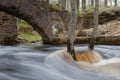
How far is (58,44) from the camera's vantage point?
16641 mm

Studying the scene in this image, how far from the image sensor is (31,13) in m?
15.8

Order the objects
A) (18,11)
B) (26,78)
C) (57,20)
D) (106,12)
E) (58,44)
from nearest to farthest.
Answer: (26,78) < (18,11) < (58,44) < (57,20) < (106,12)

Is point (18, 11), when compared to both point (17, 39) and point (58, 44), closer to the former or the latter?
point (58, 44)

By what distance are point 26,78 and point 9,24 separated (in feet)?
31.8

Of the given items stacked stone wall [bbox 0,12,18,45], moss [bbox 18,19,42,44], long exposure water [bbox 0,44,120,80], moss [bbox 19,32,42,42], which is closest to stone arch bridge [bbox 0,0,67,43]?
stacked stone wall [bbox 0,12,18,45]

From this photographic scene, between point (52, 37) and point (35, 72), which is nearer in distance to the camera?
point (35, 72)

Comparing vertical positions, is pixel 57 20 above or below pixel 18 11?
below

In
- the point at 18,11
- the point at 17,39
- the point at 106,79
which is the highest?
the point at 18,11

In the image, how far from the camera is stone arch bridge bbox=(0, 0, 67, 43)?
45.8ft

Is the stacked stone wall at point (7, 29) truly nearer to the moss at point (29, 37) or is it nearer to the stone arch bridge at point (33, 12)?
the stone arch bridge at point (33, 12)

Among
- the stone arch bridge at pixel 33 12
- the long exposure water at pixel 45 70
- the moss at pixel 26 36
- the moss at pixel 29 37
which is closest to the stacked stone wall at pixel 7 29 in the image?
the moss at pixel 26 36

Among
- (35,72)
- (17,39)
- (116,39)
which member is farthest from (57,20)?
(35,72)

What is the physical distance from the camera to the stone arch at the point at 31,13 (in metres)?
13.9

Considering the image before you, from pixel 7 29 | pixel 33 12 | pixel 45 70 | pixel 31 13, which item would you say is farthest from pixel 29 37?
pixel 45 70
